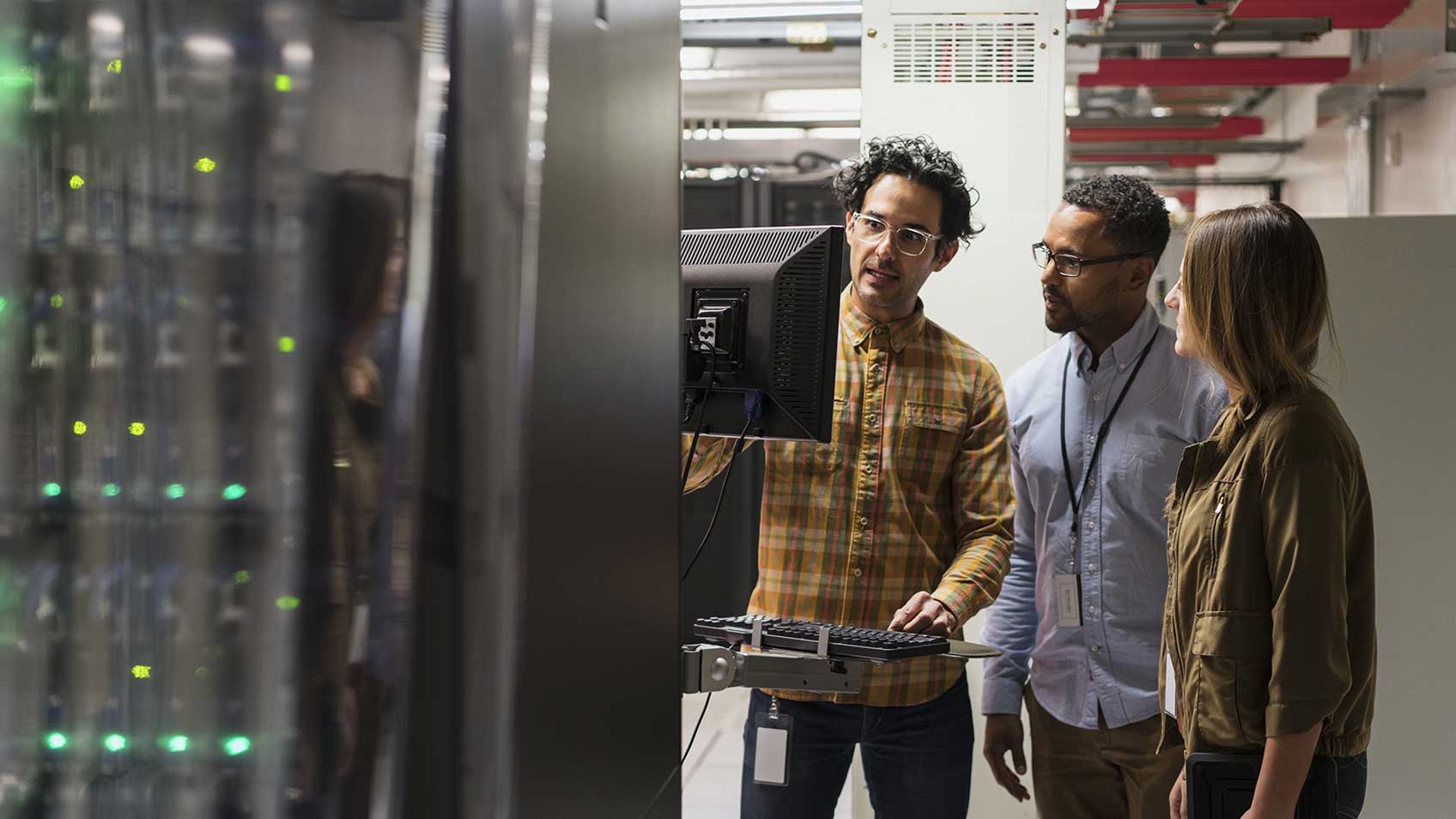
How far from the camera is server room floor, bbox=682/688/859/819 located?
13.0 feet

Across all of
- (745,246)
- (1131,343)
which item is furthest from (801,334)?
(1131,343)

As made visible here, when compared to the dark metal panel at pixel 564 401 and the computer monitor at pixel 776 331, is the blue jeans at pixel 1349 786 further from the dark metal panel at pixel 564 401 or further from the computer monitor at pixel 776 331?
the dark metal panel at pixel 564 401

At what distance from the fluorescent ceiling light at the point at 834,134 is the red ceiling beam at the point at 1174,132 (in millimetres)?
1653

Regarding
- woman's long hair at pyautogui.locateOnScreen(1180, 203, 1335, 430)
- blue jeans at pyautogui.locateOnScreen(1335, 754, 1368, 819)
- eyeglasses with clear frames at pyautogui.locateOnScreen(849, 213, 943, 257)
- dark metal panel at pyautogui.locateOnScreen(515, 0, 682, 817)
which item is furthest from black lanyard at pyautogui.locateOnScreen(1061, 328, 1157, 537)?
dark metal panel at pyautogui.locateOnScreen(515, 0, 682, 817)

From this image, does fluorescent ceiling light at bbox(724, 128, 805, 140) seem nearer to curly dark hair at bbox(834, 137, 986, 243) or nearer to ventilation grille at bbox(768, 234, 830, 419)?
curly dark hair at bbox(834, 137, 986, 243)

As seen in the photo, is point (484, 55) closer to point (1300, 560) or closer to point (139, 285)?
point (139, 285)

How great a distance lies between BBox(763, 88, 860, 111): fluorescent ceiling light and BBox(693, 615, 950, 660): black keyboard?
447 centimetres

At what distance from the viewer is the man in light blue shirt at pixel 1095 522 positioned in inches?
79.3

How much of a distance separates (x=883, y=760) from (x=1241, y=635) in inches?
23.7

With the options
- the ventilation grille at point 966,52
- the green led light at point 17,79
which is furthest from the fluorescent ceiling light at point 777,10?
the green led light at point 17,79

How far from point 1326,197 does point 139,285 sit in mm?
7716

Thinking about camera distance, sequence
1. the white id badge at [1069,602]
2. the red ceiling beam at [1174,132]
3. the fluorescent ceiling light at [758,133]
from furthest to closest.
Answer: the red ceiling beam at [1174,132] < the fluorescent ceiling light at [758,133] < the white id badge at [1069,602]

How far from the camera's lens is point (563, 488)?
0.74m

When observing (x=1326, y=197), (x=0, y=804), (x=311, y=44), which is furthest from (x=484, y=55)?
(x=1326, y=197)
